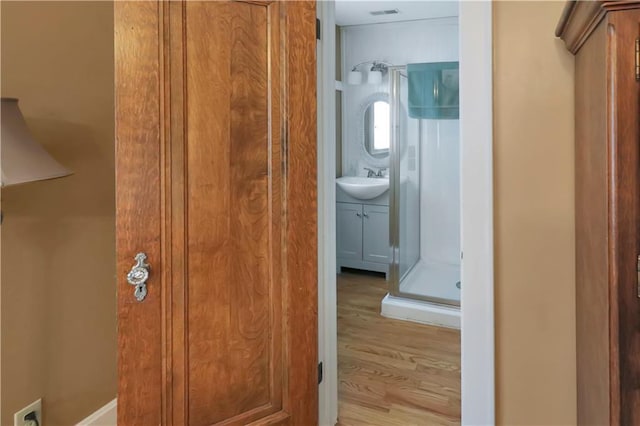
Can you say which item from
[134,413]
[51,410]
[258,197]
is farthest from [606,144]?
[51,410]

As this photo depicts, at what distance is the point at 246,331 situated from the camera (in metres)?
1.62

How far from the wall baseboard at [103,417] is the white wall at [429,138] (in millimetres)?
2738

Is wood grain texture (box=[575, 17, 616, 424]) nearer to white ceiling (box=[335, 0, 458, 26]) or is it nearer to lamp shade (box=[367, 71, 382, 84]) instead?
white ceiling (box=[335, 0, 458, 26])

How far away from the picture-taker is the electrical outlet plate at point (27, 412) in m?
1.70

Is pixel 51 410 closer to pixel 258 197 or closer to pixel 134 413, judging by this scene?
pixel 134 413

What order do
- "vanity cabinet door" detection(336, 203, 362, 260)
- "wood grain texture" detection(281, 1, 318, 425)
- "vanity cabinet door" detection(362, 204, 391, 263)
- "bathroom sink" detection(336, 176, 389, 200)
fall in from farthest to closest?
"vanity cabinet door" detection(336, 203, 362, 260) < "vanity cabinet door" detection(362, 204, 391, 263) < "bathroom sink" detection(336, 176, 389, 200) < "wood grain texture" detection(281, 1, 318, 425)

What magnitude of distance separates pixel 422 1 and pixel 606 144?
10.5 feet

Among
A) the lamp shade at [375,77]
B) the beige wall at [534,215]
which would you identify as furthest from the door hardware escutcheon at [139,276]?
the lamp shade at [375,77]

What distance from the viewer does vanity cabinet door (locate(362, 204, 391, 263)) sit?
15.1 feet

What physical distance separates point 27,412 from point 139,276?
0.89 m

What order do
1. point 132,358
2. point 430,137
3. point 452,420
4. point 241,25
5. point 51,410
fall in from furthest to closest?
point 430,137, point 452,420, point 51,410, point 241,25, point 132,358

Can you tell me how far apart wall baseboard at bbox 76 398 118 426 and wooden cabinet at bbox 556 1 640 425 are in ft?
6.22

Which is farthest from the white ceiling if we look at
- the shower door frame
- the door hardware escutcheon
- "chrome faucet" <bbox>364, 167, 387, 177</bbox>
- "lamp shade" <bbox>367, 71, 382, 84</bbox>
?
the door hardware escutcheon

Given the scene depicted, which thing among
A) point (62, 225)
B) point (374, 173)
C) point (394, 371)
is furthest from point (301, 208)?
point (374, 173)
